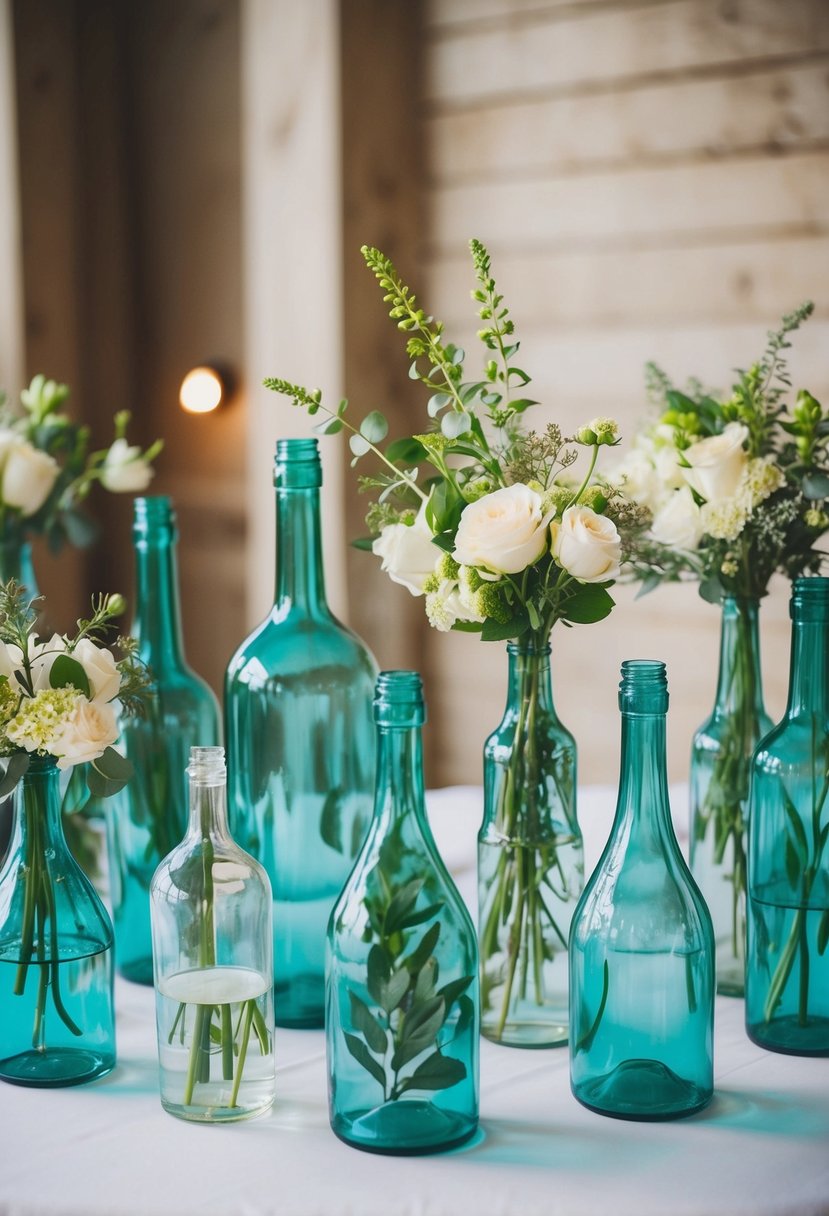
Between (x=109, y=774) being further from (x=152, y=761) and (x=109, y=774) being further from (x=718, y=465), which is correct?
(x=718, y=465)

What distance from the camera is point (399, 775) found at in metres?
0.80

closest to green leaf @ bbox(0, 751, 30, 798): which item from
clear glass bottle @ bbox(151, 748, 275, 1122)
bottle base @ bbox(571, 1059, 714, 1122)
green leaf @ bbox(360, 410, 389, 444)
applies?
clear glass bottle @ bbox(151, 748, 275, 1122)

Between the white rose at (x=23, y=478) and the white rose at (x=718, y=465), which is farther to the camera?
the white rose at (x=23, y=478)

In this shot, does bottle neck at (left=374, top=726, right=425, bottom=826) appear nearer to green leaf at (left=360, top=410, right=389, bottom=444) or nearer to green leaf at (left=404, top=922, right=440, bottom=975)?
green leaf at (left=404, top=922, right=440, bottom=975)

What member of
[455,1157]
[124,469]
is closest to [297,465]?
[455,1157]

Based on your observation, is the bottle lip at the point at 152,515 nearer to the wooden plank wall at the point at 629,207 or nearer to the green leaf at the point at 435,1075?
the green leaf at the point at 435,1075

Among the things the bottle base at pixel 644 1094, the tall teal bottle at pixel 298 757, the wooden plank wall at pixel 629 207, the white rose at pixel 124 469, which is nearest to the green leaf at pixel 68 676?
the tall teal bottle at pixel 298 757

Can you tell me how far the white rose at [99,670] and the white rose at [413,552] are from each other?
204 mm

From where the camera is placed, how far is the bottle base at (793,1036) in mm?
949

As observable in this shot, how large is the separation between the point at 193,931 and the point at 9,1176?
18 centimetres

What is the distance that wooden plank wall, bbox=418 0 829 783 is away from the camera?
216 cm

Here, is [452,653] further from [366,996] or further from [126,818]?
[366,996]

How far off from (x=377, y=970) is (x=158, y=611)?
440 millimetres

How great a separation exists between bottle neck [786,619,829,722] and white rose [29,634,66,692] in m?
0.51
